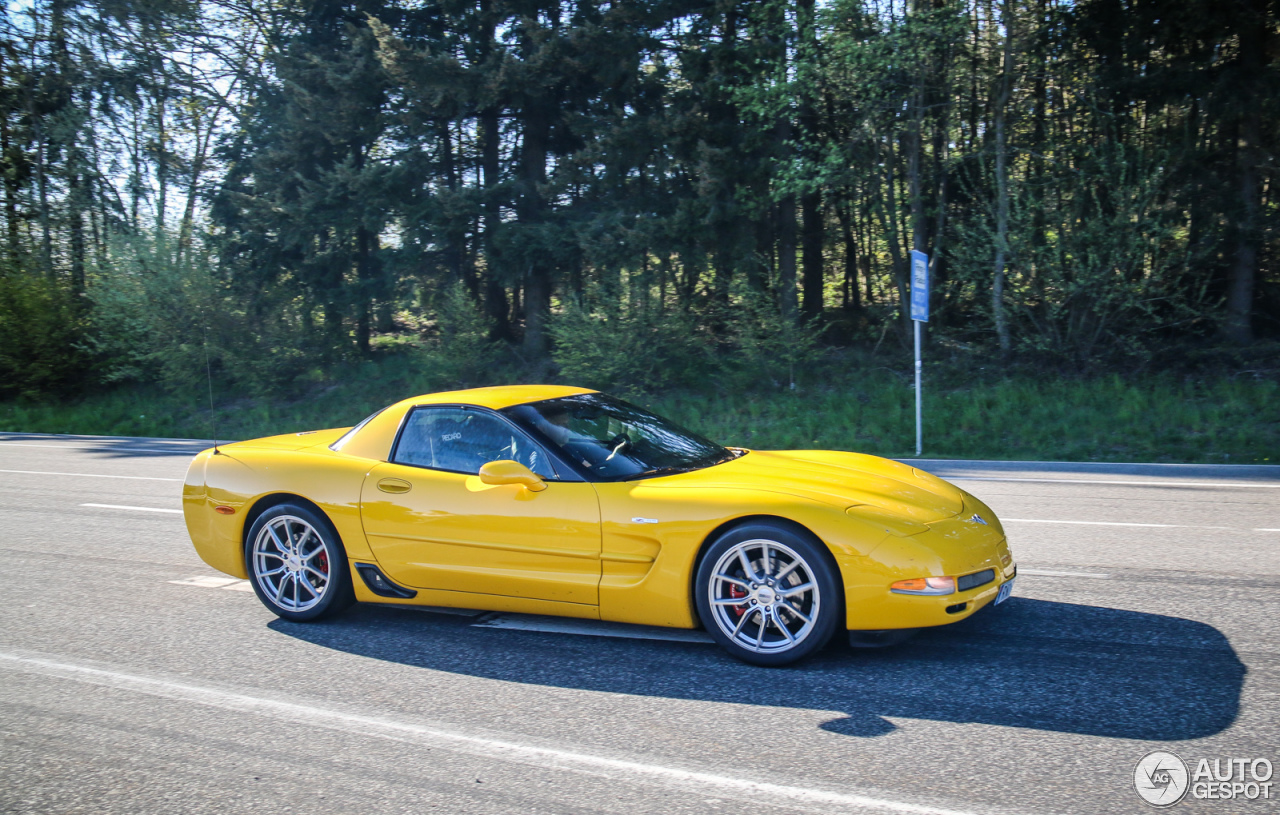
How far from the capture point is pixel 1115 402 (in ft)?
47.1

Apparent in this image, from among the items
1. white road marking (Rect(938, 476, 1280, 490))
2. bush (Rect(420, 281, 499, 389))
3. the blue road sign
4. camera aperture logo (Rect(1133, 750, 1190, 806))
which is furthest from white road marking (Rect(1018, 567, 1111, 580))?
bush (Rect(420, 281, 499, 389))

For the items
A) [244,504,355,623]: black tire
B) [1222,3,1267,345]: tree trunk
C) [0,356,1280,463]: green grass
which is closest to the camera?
[244,504,355,623]: black tire

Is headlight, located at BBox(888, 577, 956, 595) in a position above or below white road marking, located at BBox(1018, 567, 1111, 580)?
above

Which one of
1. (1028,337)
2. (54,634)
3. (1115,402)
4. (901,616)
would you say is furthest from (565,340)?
(901,616)

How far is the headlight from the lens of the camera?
408 centimetres

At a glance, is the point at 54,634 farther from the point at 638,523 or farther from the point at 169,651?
the point at 638,523

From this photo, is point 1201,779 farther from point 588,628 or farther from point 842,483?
point 588,628

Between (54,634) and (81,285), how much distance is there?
75.4 ft

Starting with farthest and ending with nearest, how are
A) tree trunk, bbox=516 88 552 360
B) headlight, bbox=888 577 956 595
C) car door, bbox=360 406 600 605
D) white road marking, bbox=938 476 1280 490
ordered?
tree trunk, bbox=516 88 552 360
white road marking, bbox=938 476 1280 490
car door, bbox=360 406 600 605
headlight, bbox=888 577 956 595

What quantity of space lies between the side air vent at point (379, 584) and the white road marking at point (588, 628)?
449mm

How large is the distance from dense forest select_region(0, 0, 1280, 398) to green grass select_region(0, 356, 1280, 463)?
34.4 inches

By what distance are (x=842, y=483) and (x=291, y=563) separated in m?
3.25

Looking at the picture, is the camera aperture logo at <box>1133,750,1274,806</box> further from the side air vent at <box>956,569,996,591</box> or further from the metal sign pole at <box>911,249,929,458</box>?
→ the metal sign pole at <box>911,249,929,458</box>

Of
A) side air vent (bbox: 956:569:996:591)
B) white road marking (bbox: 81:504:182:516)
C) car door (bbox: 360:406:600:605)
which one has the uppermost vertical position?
car door (bbox: 360:406:600:605)
